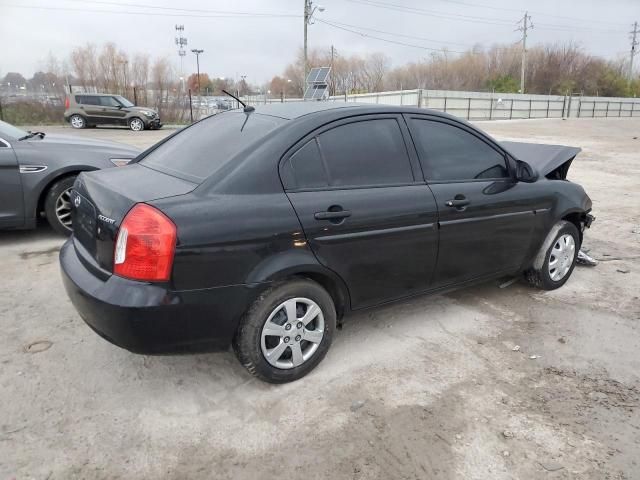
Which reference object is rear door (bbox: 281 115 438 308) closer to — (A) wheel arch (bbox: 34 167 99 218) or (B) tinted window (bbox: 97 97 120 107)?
(A) wheel arch (bbox: 34 167 99 218)

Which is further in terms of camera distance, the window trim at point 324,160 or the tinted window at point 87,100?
the tinted window at point 87,100

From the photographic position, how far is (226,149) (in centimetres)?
294

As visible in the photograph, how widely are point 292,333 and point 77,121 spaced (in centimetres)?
2282

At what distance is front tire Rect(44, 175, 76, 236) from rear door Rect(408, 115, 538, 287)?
3.93 metres

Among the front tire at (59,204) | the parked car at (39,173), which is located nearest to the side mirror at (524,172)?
A: the parked car at (39,173)

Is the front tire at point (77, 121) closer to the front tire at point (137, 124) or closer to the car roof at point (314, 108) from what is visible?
the front tire at point (137, 124)

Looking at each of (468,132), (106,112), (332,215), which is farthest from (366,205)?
(106,112)

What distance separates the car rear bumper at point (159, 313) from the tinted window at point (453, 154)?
1.58 m

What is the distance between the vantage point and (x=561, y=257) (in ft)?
14.4

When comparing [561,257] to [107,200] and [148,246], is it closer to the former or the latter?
[148,246]

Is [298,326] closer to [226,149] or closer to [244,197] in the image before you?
[244,197]

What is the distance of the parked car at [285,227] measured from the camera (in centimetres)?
246

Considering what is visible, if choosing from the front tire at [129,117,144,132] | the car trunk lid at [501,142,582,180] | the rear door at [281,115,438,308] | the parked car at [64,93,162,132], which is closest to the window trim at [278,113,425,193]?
the rear door at [281,115,438,308]

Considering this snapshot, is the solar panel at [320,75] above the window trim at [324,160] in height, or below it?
above
